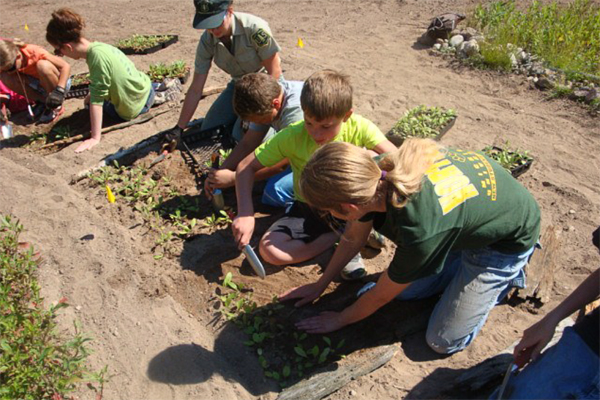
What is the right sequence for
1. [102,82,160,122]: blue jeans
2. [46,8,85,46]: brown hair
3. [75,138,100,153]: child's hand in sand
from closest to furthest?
[46,8,85,46]: brown hair → [75,138,100,153]: child's hand in sand → [102,82,160,122]: blue jeans

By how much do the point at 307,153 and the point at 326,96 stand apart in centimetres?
41

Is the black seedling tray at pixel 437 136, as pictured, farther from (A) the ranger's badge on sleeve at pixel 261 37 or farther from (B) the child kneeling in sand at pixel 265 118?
(A) the ranger's badge on sleeve at pixel 261 37

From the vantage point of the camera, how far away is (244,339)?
2744 mm

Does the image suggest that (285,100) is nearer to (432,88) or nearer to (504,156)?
(504,156)

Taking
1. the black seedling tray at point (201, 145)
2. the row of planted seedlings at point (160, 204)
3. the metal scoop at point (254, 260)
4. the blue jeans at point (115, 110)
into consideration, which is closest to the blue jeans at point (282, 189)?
the row of planted seedlings at point (160, 204)

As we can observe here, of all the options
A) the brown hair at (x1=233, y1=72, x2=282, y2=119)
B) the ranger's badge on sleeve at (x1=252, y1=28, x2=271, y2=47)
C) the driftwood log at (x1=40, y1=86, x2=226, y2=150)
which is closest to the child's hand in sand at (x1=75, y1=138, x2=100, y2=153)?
the driftwood log at (x1=40, y1=86, x2=226, y2=150)

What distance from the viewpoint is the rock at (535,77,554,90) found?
4.98m

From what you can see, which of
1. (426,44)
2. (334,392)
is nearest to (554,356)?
(334,392)

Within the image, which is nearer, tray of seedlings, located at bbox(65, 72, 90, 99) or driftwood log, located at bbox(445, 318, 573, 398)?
driftwood log, located at bbox(445, 318, 573, 398)

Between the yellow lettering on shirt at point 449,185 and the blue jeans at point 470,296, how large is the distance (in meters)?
0.48

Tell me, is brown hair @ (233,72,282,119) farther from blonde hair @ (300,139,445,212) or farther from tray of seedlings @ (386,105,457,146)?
tray of seedlings @ (386,105,457,146)

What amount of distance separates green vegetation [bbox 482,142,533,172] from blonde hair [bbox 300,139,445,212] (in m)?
1.96

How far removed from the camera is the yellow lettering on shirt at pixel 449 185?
2115 millimetres

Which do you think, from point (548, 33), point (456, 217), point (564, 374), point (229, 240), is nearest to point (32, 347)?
point (229, 240)
